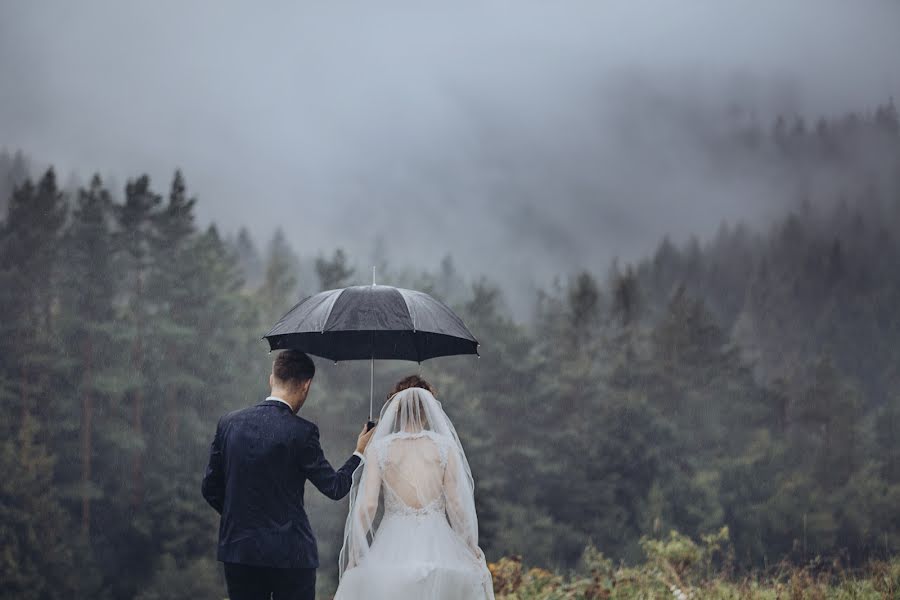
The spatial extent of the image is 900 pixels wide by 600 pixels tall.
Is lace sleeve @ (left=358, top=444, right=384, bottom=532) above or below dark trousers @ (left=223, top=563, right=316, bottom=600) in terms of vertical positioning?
above

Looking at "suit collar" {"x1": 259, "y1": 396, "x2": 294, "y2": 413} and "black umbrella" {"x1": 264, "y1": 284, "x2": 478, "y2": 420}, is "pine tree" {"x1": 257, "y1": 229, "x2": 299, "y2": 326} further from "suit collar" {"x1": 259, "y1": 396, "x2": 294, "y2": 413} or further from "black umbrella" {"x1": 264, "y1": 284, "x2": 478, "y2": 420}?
"suit collar" {"x1": 259, "y1": 396, "x2": 294, "y2": 413}

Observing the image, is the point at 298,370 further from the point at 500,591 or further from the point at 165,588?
the point at 165,588

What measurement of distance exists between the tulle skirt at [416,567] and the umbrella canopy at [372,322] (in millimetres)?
689

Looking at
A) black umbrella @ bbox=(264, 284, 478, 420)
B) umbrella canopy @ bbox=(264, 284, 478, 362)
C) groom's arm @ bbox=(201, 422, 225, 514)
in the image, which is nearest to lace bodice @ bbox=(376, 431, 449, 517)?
black umbrella @ bbox=(264, 284, 478, 420)

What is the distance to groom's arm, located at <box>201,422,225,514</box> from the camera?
109 inches

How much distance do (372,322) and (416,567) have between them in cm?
86

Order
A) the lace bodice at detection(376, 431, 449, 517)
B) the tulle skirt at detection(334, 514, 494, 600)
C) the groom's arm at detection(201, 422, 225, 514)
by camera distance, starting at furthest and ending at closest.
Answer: the lace bodice at detection(376, 431, 449, 517), the tulle skirt at detection(334, 514, 494, 600), the groom's arm at detection(201, 422, 225, 514)

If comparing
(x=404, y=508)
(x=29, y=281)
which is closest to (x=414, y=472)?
(x=404, y=508)

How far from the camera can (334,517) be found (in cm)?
2178

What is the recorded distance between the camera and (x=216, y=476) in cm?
280

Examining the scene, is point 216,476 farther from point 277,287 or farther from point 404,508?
point 277,287

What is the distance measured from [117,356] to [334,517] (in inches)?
257

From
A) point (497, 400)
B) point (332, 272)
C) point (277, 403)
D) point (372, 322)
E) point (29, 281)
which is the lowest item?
point (497, 400)

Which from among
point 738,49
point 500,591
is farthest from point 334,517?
point 738,49
